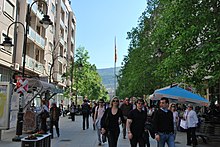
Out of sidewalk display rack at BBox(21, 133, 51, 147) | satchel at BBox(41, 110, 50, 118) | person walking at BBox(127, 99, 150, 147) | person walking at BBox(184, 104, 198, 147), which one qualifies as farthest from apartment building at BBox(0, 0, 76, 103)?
person walking at BBox(127, 99, 150, 147)

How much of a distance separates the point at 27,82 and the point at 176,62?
730 centimetres

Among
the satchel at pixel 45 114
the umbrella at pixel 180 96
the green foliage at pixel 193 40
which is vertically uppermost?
the green foliage at pixel 193 40

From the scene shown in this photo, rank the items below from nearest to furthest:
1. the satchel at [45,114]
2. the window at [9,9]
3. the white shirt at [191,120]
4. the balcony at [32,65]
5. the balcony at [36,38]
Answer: the white shirt at [191,120]
the satchel at [45,114]
the window at [9,9]
the balcony at [32,65]
the balcony at [36,38]

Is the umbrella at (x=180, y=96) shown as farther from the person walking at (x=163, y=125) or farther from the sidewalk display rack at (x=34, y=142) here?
the sidewalk display rack at (x=34, y=142)

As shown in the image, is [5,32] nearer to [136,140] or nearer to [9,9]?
[9,9]

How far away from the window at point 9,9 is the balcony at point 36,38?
163 inches

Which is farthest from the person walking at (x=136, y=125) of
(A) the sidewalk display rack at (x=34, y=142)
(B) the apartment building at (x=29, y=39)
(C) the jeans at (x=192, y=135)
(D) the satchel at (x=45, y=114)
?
(B) the apartment building at (x=29, y=39)

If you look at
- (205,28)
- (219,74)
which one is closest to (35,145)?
(219,74)

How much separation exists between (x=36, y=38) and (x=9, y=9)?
25.3ft

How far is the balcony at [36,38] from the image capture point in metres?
31.6

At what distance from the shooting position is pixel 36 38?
34.0 metres

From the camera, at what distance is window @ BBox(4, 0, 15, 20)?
25605 mm

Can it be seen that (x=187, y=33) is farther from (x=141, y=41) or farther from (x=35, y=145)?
(x=141, y=41)

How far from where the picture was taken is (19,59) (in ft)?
95.3
